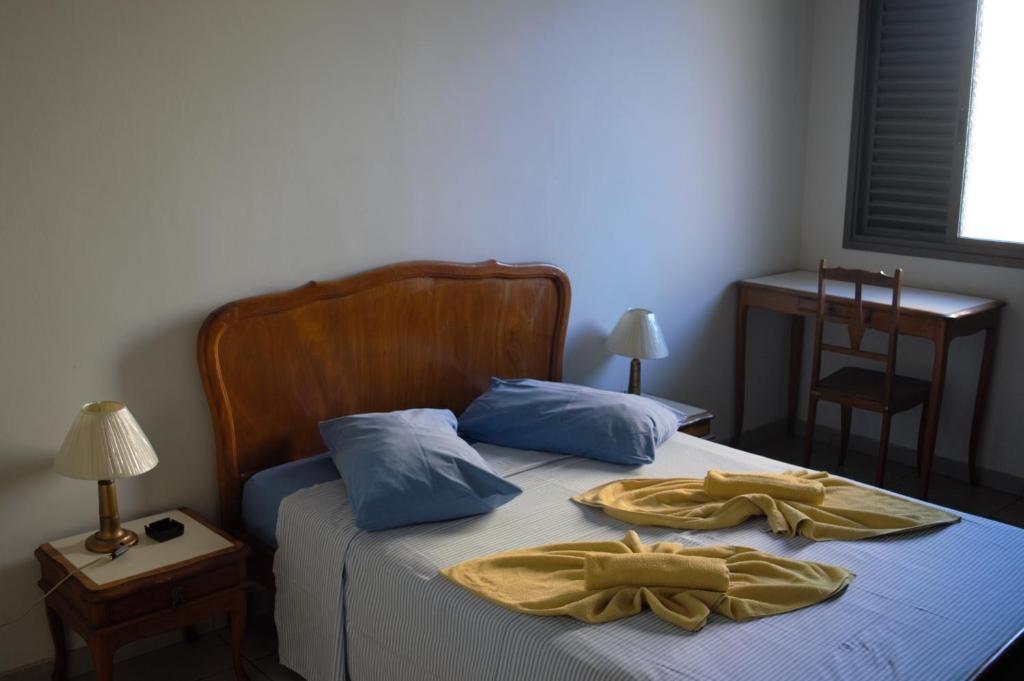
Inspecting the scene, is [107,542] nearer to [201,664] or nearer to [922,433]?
[201,664]

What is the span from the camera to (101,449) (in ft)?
7.40

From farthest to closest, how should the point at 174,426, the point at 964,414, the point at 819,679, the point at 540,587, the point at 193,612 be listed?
the point at 964,414, the point at 174,426, the point at 193,612, the point at 540,587, the point at 819,679

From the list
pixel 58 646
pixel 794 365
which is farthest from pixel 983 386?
pixel 58 646

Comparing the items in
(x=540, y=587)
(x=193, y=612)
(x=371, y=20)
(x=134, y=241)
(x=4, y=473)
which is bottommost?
(x=193, y=612)

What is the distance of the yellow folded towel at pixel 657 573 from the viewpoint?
2018 millimetres

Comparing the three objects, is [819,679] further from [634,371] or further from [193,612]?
[634,371]

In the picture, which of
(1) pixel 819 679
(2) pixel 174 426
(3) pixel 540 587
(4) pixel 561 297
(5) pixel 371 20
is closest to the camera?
(1) pixel 819 679

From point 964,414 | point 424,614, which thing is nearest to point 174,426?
point 424,614

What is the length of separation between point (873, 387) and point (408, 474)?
7.01 feet

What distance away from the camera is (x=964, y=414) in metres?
3.95

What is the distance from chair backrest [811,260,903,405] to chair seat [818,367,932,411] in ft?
0.17

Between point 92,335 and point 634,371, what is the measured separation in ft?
6.14

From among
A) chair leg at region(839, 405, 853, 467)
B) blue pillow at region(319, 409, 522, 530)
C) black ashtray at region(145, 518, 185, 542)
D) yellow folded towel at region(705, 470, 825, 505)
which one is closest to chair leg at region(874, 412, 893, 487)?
chair leg at region(839, 405, 853, 467)

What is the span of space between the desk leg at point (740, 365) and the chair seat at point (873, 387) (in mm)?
393
